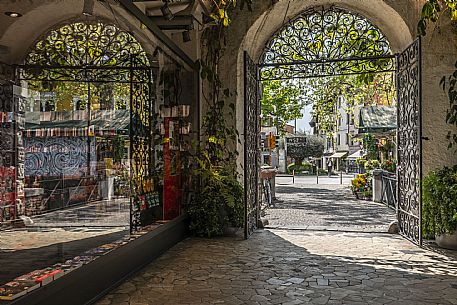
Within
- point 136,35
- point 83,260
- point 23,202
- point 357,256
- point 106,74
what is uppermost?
point 136,35

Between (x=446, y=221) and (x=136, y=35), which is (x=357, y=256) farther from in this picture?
(x=136, y=35)

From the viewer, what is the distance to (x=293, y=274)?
15.2ft

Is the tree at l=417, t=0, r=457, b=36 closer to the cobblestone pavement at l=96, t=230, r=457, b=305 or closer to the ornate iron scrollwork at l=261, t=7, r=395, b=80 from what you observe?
the ornate iron scrollwork at l=261, t=7, r=395, b=80

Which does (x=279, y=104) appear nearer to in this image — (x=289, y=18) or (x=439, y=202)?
(x=289, y=18)

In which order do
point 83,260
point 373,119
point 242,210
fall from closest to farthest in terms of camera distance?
1. point 83,260
2. point 242,210
3. point 373,119

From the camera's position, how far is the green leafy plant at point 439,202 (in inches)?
219

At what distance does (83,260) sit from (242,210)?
3462mm

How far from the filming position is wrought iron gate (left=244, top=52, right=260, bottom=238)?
21.4ft

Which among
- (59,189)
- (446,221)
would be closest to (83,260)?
(59,189)

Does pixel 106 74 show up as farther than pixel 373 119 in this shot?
No

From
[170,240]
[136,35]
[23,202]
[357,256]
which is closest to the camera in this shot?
[23,202]

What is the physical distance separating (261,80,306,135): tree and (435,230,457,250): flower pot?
1035 centimetres

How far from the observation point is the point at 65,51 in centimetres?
355

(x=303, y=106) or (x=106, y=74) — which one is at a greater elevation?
(x=303, y=106)
